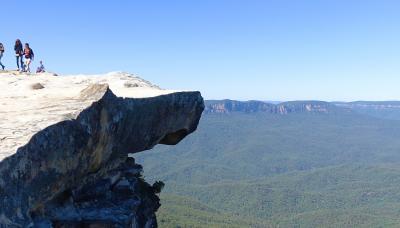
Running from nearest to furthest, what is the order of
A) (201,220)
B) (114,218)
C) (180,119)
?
(114,218) < (180,119) < (201,220)

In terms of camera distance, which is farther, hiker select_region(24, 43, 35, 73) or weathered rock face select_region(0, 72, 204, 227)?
hiker select_region(24, 43, 35, 73)

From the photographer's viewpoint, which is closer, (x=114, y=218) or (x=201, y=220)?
(x=114, y=218)

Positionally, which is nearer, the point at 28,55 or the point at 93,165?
the point at 93,165

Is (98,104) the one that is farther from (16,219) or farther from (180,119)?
(180,119)

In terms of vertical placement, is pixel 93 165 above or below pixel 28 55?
below

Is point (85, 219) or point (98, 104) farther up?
point (98, 104)

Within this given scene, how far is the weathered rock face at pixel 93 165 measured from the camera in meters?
11.3

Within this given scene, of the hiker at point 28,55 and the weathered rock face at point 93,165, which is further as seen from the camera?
the hiker at point 28,55

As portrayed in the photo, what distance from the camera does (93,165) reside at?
594 inches

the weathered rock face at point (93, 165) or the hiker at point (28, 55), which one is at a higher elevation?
the hiker at point (28, 55)

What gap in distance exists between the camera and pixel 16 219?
427 inches

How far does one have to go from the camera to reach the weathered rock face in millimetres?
11281

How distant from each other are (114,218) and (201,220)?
18015 centimetres

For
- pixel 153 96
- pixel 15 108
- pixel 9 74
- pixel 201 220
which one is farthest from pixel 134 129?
pixel 201 220
